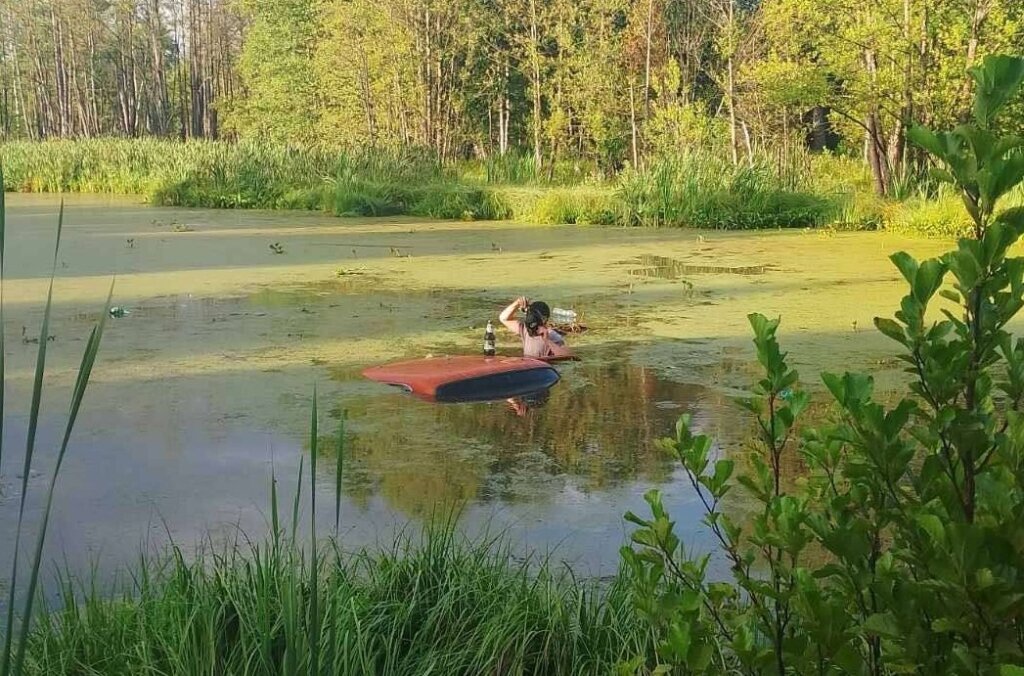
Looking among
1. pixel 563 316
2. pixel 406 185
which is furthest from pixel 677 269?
pixel 406 185

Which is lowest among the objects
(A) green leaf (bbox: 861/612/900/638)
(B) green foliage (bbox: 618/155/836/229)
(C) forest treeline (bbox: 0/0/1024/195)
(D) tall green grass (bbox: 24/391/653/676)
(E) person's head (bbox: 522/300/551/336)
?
(D) tall green grass (bbox: 24/391/653/676)

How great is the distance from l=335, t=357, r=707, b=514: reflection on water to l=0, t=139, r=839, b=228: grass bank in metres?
6.07

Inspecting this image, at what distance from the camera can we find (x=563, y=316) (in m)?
4.80

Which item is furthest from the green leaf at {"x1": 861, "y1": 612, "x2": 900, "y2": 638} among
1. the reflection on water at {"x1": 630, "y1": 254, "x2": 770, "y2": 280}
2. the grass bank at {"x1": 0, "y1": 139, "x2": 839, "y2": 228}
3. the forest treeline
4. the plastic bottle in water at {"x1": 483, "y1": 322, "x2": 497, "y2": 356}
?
the grass bank at {"x1": 0, "y1": 139, "x2": 839, "y2": 228}

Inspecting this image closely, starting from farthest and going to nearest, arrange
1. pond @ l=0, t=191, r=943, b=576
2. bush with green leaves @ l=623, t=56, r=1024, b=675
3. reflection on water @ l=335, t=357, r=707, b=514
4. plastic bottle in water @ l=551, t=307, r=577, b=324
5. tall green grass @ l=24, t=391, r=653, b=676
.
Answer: plastic bottle in water @ l=551, t=307, r=577, b=324 → reflection on water @ l=335, t=357, r=707, b=514 → pond @ l=0, t=191, r=943, b=576 → tall green grass @ l=24, t=391, r=653, b=676 → bush with green leaves @ l=623, t=56, r=1024, b=675

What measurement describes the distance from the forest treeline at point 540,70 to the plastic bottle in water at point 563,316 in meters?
4.67

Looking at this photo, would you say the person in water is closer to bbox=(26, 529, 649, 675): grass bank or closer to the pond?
the pond

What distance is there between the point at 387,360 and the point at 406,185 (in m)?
7.69

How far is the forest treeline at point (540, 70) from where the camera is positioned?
389 inches

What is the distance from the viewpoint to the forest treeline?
32.4 feet

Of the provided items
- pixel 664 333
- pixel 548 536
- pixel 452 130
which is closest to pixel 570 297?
pixel 664 333

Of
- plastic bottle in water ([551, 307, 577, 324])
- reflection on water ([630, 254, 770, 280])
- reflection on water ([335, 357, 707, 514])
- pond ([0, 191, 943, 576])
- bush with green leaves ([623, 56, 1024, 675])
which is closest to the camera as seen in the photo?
bush with green leaves ([623, 56, 1024, 675])

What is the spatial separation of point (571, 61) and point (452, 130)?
2825mm

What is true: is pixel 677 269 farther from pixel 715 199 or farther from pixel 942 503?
pixel 942 503
